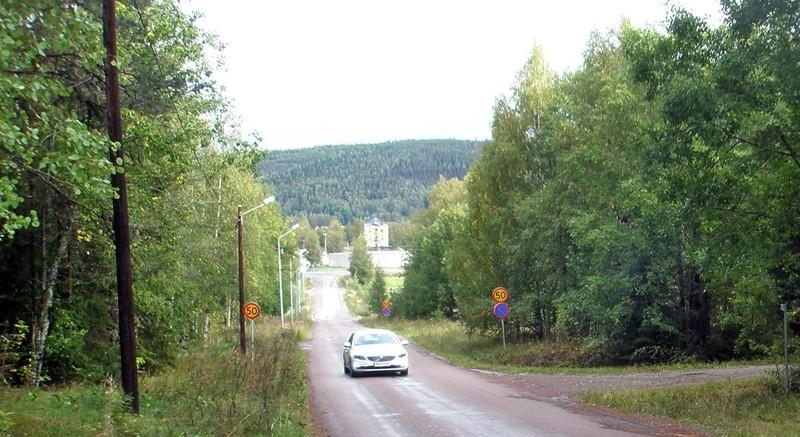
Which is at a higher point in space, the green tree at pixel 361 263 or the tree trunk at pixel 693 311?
the green tree at pixel 361 263

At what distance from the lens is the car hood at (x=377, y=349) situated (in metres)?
25.7

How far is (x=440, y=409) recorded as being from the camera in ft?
53.2

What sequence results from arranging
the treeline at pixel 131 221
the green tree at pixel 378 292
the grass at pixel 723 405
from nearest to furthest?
the grass at pixel 723 405 → the treeline at pixel 131 221 → the green tree at pixel 378 292

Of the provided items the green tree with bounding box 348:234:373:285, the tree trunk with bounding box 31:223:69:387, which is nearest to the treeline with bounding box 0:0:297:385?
the tree trunk with bounding box 31:223:69:387

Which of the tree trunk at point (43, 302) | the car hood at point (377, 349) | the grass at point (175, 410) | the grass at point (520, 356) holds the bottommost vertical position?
the grass at point (520, 356)

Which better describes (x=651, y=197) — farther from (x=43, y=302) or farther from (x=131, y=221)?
(x=43, y=302)

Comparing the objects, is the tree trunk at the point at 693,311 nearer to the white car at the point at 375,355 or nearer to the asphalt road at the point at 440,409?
the asphalt road at the point at 440,409

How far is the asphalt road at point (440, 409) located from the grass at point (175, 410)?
3.61ft

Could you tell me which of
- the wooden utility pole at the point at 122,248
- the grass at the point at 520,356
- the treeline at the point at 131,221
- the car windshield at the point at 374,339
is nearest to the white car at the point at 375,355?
the car windshield at the point at 374,339

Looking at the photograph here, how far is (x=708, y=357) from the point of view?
28.1 meters

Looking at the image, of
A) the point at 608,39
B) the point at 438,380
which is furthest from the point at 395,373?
the point at 608,39

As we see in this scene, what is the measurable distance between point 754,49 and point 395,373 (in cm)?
1648

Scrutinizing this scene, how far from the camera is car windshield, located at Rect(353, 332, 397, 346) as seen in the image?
26.6 metres

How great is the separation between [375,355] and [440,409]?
9.56 m
